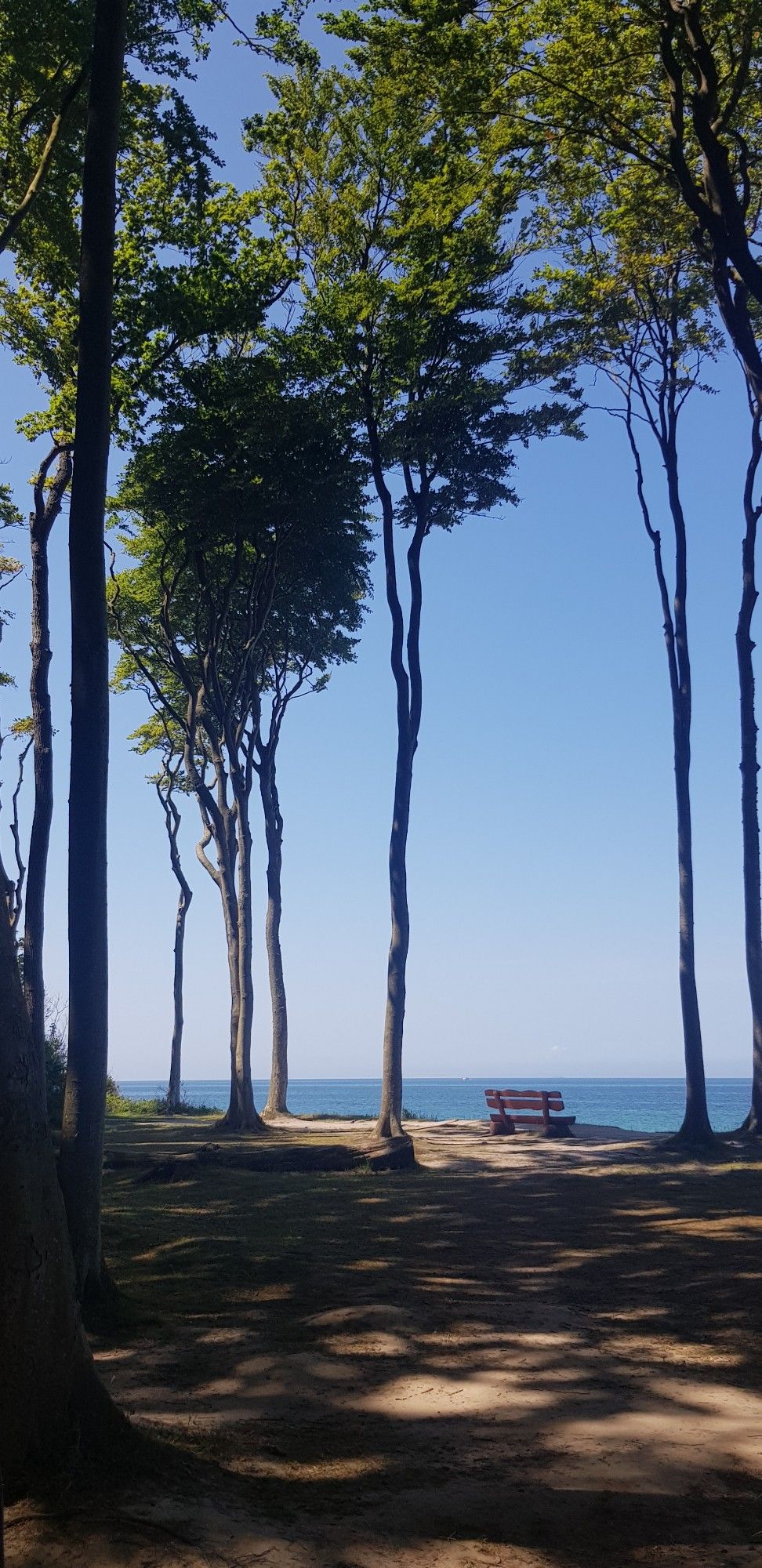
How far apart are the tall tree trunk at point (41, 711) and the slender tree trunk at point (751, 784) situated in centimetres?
1249

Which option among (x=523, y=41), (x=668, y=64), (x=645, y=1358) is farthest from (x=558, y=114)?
(x=645, y=1358)

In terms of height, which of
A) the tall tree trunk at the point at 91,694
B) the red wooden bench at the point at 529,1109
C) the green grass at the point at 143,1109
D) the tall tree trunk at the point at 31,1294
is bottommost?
the green grass at the point at 143,1109

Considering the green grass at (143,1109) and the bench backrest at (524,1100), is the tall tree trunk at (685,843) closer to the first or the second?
the bench backrest at (524,1100)

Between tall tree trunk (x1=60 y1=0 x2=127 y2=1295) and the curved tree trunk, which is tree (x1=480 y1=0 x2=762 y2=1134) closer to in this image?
tall tree trunk (x1=60 y1=0 x2=127 y2=1295)

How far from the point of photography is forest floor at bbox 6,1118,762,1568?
13.0ft

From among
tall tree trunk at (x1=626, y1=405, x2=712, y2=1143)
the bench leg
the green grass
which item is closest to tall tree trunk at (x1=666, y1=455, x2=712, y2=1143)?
tall tree trunk at (x1=626, y1=405, x2=712, y2=1143)

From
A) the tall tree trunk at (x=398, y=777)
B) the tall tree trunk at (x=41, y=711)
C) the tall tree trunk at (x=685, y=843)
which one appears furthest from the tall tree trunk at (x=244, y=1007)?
the tall tree trunk at (x=685, y=843)

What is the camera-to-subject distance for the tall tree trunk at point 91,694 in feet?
24.1

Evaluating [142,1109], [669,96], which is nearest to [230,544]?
[669,96]

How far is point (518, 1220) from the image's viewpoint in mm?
11680

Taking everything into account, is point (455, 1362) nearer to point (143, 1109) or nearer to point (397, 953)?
point (397, 953)

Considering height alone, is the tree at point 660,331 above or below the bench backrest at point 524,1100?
above

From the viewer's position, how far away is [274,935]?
1134 inches

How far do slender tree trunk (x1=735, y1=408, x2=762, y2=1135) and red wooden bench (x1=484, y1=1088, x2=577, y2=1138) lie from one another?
3.77 metres
